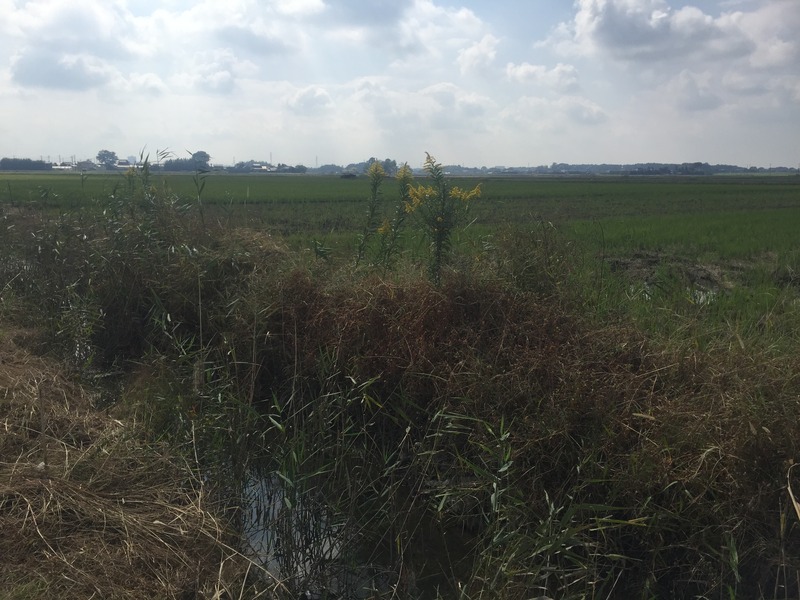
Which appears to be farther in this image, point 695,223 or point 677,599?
point 695,223

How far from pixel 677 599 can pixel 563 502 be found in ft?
2.69

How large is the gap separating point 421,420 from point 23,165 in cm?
8254

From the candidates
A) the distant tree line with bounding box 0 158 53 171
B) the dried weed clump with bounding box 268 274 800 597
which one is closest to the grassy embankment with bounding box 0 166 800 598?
Result: the dried weed clump with bounding box 268 274 800 597

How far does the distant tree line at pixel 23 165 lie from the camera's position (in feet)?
237

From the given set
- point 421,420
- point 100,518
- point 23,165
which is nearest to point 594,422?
point 421,420

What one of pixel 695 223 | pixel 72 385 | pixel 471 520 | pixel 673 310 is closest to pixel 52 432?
pixel 72 385

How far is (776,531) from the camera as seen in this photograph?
11.8 ft

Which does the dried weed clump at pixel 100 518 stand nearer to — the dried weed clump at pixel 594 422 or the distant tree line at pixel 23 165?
the dried weed clump at pixel 594 422

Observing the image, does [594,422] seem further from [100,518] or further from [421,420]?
[100,518]

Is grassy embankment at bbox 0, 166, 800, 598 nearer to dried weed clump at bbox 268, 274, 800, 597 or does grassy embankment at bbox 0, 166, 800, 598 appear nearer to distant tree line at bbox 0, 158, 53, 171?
dried weed clump at bbox 268, 274, 800, 597

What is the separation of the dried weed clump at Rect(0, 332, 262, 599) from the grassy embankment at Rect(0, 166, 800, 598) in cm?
2

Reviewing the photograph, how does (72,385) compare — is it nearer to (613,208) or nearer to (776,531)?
(776,531)

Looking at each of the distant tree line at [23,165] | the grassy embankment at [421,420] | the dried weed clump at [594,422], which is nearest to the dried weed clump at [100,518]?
the grassy embankment at [421,420]

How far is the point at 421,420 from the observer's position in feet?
17.1
